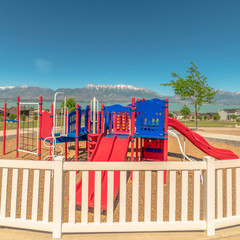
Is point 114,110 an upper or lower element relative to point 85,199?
upper

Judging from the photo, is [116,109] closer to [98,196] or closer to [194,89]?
[98,196]

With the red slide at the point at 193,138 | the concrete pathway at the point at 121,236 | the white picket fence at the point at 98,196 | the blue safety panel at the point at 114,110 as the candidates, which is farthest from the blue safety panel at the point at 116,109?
the concrete pathway at the point at 121,236

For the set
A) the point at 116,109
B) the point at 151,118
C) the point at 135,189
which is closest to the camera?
the point at 135,189

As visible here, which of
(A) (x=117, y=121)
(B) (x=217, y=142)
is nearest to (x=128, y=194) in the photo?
(A) (x=117, y=121)

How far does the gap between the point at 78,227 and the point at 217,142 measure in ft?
42.3

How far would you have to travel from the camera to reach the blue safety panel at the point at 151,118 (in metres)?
5.93

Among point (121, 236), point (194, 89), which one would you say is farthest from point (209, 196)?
point (194, 89)

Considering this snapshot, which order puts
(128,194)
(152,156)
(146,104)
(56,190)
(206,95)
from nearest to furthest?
(56,190) < (128,194) < (146,104) < (152,156) < (206,95)

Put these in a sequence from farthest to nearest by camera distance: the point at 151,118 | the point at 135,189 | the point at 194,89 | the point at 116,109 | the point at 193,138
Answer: the point at 194,89
the point at 116,109
the point at 193,138
the point at 151,118
the point at 135,189

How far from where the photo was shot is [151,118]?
6059 millimetres

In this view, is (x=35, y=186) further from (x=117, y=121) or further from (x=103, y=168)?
(x=117, y=121)

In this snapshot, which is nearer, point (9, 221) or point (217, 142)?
point (9, 221)

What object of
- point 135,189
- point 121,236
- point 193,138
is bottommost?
point 121,236

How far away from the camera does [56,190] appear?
2193mm
